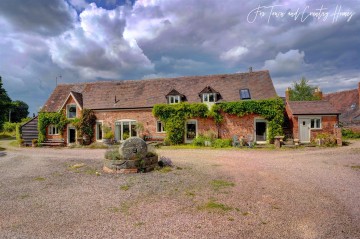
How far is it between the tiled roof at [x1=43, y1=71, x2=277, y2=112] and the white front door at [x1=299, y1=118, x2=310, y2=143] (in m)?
3.72

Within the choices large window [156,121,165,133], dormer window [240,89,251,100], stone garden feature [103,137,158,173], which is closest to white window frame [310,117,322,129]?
dormer window [240,89,251,100]

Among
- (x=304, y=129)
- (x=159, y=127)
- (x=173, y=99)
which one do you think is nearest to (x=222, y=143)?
(x=159, y=127)

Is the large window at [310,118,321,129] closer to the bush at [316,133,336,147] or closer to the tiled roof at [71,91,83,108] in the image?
the bush at [316,133,336,147]

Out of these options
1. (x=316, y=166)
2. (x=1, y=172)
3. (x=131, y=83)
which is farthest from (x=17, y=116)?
(x=316, y=166)

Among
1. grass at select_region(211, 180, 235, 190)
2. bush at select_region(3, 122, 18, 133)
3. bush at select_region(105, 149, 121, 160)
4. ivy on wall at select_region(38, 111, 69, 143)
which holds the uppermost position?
ivy on wall at select_region(38, 111, 69, 143)

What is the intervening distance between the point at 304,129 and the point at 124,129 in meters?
18.8

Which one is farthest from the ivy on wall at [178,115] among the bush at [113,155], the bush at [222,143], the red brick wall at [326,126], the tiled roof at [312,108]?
the bush at [113,155]

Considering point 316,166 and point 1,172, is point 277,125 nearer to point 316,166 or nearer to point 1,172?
point 316,166

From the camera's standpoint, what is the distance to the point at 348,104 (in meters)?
38.2

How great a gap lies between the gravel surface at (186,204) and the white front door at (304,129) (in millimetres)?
12406

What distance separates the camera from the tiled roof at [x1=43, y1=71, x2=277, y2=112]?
2628 centimetres

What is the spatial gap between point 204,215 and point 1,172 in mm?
12004

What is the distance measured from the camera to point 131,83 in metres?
31.1

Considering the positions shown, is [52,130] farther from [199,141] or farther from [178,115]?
[199,141]
